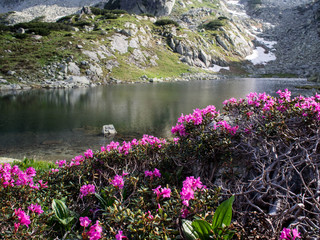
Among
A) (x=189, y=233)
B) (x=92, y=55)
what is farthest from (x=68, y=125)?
(x=92, y=55)

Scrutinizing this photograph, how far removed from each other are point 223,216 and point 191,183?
73 centimetres

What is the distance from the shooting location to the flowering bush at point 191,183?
3.01 meters

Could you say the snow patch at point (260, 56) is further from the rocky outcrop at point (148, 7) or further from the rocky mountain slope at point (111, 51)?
the rocky outcrop at point (148, 7)

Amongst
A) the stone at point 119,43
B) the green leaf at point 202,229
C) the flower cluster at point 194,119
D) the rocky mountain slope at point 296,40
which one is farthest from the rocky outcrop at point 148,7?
the green leaf at point 202,229

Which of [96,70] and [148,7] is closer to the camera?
[96,70]

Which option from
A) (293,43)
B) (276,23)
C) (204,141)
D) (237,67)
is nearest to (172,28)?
(237,67)

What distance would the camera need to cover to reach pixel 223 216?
9.48 ft

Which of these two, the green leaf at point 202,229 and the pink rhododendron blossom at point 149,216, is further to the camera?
the pink rhododendron blossom at point 149,216

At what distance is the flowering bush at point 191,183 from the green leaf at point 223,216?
26 cm

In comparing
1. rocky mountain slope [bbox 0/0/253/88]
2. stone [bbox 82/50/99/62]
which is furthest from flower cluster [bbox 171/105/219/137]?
stone [bbox 82/50/99/62]

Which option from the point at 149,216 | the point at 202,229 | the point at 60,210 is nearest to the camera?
the point at 202,229

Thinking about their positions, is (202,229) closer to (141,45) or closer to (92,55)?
(92,55)

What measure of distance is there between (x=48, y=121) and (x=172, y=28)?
350 ft

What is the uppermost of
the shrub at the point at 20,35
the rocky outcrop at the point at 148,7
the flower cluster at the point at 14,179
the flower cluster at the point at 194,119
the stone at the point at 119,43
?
the rocky outcrop at the point at 148,7
